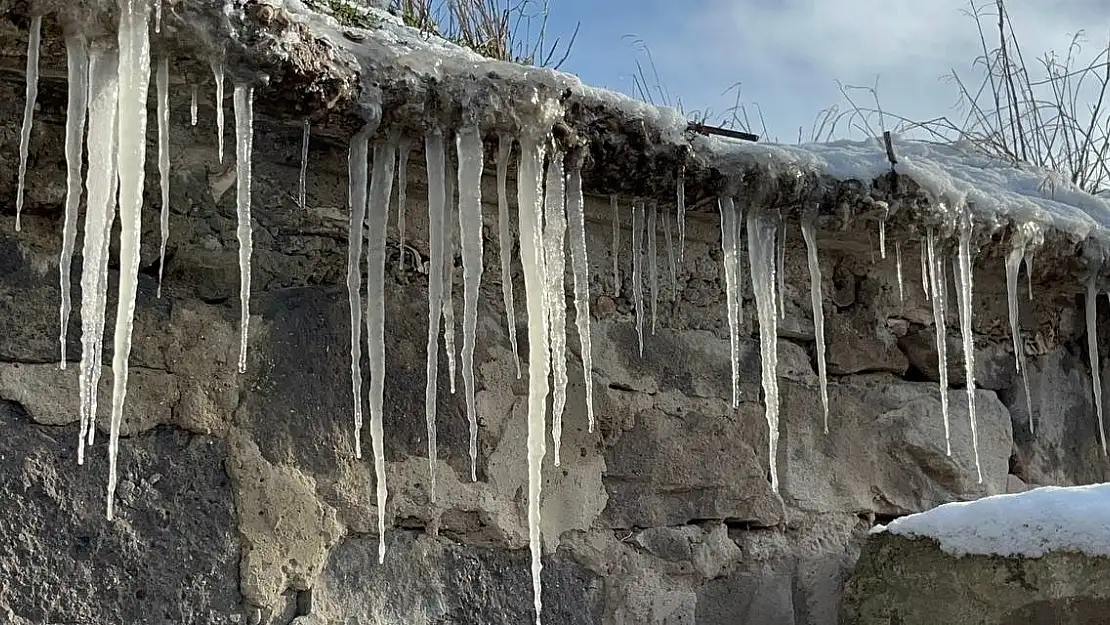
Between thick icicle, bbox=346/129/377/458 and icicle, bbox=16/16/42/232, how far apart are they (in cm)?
45

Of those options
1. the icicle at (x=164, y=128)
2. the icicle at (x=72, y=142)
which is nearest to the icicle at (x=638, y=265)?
the icicle at (x=164, y=128)

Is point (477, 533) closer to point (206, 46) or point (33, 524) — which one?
point (33, 524)

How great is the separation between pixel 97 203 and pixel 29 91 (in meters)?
0.17

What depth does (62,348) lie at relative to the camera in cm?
154

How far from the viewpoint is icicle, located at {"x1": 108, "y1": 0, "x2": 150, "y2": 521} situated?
1.45 m

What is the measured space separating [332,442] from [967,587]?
1.15m

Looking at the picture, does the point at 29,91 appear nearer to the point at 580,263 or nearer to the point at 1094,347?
the point at 580,263

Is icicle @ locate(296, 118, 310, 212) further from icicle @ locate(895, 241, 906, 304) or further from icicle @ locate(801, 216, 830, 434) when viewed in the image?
icicle @ locate(895, 241, 906, 304)

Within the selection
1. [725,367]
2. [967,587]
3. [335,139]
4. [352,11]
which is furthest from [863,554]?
[352,11]

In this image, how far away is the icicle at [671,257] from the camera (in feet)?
7.02

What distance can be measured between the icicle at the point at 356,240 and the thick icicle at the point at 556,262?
30 centimetres

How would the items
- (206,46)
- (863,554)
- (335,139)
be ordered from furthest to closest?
1. (863,554)
2. (335,139)
3. (206,46)

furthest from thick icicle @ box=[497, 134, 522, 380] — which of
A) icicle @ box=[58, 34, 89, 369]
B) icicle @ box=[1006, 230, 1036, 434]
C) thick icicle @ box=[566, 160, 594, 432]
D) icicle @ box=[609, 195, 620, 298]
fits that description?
icicle @ box=[1006, 230, 1036, 434]

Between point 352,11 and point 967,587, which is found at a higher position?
point 352,11
